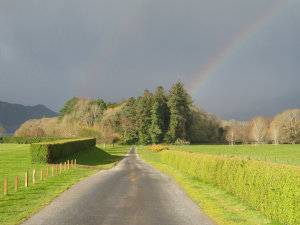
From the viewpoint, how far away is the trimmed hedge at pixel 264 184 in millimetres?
7582

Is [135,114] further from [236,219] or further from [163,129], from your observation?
[236,219]

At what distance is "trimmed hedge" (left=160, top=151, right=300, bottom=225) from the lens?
7.58 meters

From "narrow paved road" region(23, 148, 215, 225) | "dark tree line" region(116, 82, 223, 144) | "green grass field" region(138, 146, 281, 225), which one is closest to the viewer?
"narrow paved road" region(23, 148, 215, 225)

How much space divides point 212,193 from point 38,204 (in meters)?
8.62

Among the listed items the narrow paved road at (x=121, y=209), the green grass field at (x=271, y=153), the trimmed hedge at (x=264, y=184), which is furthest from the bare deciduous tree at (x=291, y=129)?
the narrow paved road at (x=121, y=209)

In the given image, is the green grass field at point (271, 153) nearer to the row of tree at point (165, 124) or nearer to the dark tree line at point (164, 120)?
the row of tree at point (165, 124)

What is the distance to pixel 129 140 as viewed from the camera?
361 feet

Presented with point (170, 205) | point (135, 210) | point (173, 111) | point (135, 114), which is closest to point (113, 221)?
point (135, 210)

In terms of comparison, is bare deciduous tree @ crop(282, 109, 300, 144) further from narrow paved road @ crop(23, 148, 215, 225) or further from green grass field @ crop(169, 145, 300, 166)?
narrow paved road @ crop(23, 148, 215, 225)

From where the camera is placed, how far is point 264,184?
9.30 m

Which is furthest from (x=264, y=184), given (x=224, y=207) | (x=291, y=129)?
(x=291, y=129)

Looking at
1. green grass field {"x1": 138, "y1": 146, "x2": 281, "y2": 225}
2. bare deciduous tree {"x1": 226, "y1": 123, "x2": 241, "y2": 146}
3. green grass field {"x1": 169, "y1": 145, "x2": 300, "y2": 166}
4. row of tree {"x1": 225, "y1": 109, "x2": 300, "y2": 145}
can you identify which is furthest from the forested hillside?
green grass field {"x1": 138, "y1": 146, "x2": 281, "y2": 225}

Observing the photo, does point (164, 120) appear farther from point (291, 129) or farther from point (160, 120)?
point (291, 129)

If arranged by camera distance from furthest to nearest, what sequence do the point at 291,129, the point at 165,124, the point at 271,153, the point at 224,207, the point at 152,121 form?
the point at 165,124
the point at 152,121
the point at 291,129
the point at 271,153
the point at 224,207
